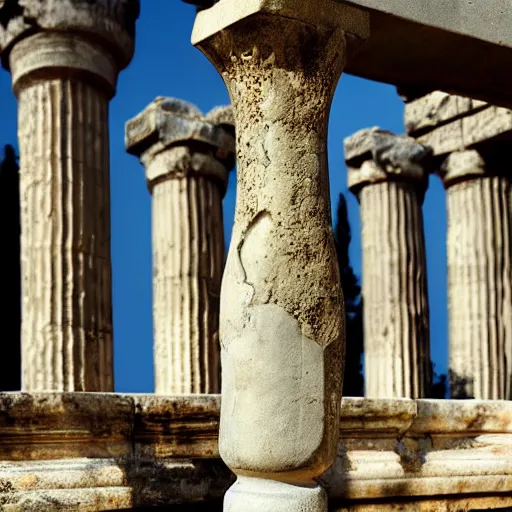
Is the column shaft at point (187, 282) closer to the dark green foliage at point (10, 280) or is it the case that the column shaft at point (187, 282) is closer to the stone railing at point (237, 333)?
the stone railing at point (237, 333)

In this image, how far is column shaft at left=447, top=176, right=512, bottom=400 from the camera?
1355cm

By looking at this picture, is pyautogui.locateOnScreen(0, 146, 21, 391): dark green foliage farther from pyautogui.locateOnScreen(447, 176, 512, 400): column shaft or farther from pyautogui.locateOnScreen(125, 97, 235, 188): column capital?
pyautogui.locateOnScreen(447, 176, 512, 400): column shaft

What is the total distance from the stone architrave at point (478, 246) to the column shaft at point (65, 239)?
5.57 meters

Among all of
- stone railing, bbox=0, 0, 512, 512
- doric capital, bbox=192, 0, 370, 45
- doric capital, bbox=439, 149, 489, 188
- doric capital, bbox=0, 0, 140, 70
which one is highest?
doric capital, bbox=0, 0, 140, 70

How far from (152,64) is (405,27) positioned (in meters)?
67.0

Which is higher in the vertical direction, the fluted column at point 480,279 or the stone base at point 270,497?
the fluted column at point 480,279

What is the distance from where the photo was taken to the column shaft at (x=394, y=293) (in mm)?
13812

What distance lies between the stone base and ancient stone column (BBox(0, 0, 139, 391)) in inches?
190

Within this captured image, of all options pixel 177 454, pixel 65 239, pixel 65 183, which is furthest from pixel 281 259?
pixel 65 183

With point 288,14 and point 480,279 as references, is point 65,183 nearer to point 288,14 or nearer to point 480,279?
point 288,14

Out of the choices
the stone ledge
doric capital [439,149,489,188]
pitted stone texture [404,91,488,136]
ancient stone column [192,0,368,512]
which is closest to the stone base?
ancient stone column [192,0,368,512]

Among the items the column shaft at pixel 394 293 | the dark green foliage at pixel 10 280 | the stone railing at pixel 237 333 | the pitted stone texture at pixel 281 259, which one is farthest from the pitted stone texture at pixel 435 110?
the dark green foliage at pixel 10 280

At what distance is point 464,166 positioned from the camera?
13.9m

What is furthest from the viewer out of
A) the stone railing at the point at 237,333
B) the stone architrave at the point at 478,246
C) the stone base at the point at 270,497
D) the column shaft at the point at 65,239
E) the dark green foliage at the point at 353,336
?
the dark green foliage at the point at 353,336
